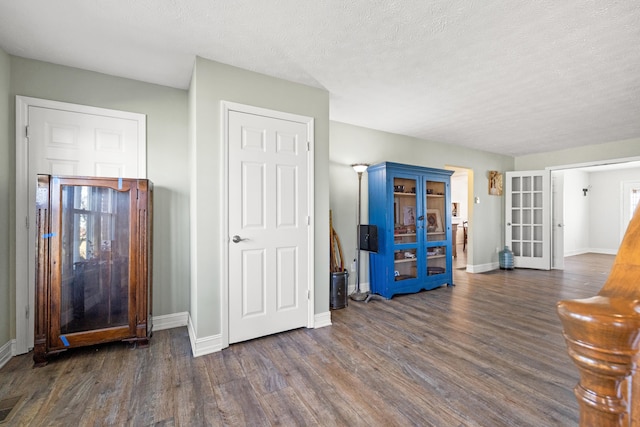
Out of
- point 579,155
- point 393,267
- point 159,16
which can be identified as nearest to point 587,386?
point 159,16

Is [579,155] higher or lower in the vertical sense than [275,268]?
higher

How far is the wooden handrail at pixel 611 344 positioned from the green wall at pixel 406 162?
3559 millimetres

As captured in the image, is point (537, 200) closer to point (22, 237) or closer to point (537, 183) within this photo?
point (537, 183)

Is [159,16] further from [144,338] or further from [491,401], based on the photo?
[491,401]

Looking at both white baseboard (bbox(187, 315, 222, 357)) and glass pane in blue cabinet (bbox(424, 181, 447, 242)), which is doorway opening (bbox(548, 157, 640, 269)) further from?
white baseboard (bbox(187, 315, 222, 357))

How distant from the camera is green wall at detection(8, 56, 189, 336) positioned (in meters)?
2.66

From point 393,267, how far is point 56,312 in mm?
3535

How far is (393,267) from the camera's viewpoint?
392cm

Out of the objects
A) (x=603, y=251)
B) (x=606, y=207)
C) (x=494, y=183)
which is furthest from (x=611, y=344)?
(x=603, y=251)

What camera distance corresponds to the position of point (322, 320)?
2.95 m

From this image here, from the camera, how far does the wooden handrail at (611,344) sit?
0.42m

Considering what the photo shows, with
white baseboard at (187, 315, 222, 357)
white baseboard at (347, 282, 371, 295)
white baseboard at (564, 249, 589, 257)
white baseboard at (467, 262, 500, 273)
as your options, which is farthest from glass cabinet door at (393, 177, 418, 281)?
white baseboard at (564, 249, 589, 257)

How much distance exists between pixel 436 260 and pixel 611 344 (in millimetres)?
4387

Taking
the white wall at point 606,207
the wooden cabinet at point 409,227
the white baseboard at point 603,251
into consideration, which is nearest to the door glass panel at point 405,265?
the wooden cabinet at point 409,227
